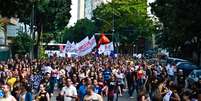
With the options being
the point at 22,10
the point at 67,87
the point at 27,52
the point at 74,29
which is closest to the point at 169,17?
the point at 22,10

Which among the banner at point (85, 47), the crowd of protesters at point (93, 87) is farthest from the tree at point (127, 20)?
the crowd of protesters at point (93, 87)

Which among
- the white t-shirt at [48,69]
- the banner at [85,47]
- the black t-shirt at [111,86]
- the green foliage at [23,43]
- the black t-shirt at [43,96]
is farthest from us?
the green foliage at [23,43]

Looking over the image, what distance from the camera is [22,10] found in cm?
3023

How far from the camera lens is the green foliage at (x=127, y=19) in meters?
101

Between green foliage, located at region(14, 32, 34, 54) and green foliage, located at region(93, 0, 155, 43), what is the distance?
37507 millimetres

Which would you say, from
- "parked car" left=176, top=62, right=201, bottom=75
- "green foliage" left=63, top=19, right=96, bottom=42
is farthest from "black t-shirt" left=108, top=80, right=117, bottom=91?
"green foliage" left=63, top=19, right=96, bottom=42

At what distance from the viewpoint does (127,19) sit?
10431 centimetres

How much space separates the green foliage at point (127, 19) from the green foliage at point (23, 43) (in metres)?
37.5

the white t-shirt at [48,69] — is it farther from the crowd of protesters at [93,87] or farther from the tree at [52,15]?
the tree at [52,15]

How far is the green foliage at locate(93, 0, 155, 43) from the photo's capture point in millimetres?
101312

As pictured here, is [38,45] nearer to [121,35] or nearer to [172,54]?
[172,54]

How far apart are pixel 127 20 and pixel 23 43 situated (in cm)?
4529

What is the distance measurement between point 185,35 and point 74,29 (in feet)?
376

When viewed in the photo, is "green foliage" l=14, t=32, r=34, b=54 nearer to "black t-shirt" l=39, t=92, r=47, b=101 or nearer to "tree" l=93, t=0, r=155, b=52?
"tree" l=93, t=0, r=155, b=52
